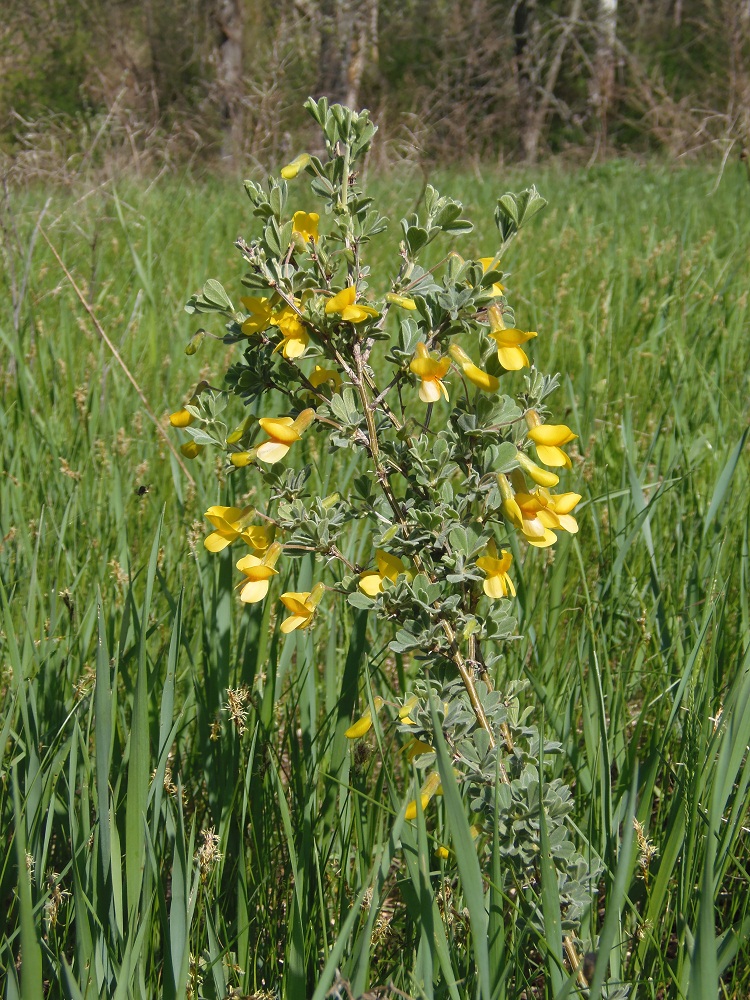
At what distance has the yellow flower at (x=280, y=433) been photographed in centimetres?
84

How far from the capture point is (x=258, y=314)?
88cm

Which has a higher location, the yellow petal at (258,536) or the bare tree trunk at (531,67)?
the bare tree trunk at (531,67)

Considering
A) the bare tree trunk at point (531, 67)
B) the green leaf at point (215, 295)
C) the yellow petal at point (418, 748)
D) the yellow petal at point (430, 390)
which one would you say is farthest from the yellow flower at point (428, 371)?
the bare tree trunk at point (531, 67)

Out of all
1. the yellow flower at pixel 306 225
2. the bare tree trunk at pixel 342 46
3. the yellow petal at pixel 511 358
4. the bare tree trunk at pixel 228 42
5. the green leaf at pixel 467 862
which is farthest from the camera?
Answer: the bare tree trunk at pixel 228 42

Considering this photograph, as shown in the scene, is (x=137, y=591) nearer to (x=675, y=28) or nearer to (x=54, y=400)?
(x=54, y=400)

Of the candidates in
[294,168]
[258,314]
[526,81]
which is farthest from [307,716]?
[526,81]

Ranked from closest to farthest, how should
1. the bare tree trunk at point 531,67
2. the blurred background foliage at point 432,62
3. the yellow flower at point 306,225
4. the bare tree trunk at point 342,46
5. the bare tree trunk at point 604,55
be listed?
the yellow flower at point 306,225, the bare tree trunk at point 342,46, the bare tree trunk at point 604,55, the blurred background foliage at point 432,62, the bare tree trunk at point 531,67

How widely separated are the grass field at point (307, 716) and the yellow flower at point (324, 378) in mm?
273

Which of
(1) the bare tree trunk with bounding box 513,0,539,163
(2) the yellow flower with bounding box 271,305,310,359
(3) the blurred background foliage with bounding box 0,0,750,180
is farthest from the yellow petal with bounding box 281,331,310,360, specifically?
(1) the bare tree trunk with bounding box 513,0,539,163

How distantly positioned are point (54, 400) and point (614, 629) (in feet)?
4.98

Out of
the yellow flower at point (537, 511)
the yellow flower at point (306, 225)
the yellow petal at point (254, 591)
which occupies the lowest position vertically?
the yellow petal at point (254, 591)

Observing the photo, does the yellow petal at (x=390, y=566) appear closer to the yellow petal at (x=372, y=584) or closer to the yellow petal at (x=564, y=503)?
the yellow petal at (x=372, y=584)

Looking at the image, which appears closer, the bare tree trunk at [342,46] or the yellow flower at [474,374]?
the yellow flower at [474,374]

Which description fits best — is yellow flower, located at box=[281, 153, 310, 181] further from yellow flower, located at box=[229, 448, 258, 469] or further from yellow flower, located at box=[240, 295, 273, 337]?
yellow flower, located at box=[229, 448, 258, 469]
